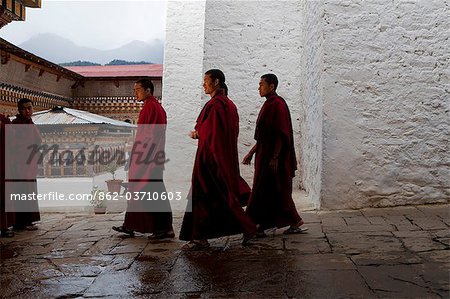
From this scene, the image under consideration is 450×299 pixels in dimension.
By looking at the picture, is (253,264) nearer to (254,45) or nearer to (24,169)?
(24,169)

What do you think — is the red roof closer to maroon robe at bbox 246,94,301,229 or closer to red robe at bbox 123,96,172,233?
red robe at bbox 123,96,172,233

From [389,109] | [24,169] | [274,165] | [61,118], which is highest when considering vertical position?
[389,109]

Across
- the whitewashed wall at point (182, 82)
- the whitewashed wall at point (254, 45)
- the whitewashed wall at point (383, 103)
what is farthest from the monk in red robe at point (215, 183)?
the whitewashed wall at point (182, 82)

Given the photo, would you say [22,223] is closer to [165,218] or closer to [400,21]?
[165,218]

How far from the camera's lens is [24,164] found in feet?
16.4

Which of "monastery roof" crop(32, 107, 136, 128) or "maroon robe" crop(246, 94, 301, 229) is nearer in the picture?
"maroon robe" crop(246, 94, 301, 229)

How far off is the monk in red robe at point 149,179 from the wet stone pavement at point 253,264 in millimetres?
176

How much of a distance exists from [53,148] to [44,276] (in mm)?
6414

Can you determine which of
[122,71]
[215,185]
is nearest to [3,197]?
[215,185]

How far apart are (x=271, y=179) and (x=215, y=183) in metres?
0.63

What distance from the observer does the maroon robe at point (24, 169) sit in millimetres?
4918

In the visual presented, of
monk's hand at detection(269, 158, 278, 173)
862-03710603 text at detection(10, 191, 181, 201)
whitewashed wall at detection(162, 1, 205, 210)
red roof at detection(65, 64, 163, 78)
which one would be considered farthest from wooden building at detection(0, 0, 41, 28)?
red roof at detection(65, 64, 163, 78)

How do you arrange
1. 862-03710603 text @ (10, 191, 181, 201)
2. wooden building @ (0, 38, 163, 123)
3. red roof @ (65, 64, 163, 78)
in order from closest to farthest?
862-03710603 text @ (10, 191, 181, 201) < wooden building @ (0, 38, 163, 123) < red roof @ (65, 64, 163, 78)

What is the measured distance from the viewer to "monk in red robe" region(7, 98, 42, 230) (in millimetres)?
4914
